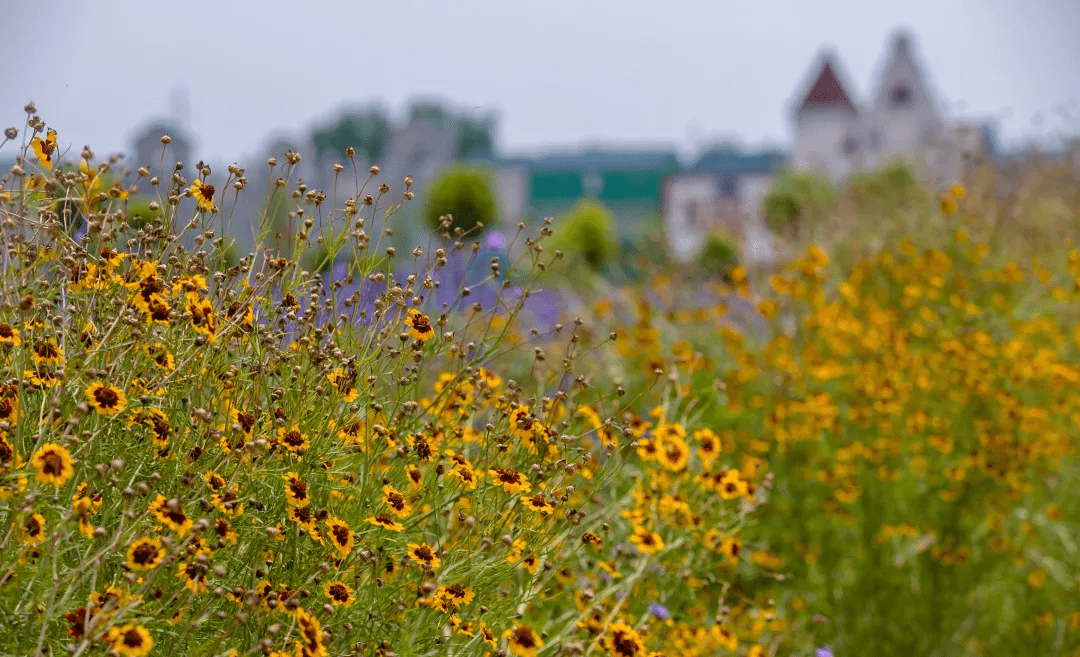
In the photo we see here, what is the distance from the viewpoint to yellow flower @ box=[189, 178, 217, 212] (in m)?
1.99

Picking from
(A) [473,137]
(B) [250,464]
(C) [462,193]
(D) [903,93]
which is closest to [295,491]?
(B) [250,464]

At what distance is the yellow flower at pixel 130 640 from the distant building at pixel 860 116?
35.6m

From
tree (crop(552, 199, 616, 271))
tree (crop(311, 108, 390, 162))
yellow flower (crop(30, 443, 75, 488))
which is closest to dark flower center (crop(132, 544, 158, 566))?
yellow flower (crop(30, 443, 75, 488))

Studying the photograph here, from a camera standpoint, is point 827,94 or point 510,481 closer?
point 510,481

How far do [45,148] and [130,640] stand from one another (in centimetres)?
97

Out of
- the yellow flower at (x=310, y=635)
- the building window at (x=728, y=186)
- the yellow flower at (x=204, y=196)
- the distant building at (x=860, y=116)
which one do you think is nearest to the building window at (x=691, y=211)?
the building window at (x=728, y=186)

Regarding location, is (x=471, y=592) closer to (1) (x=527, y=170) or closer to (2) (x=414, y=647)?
(2) (x=414, y=647)

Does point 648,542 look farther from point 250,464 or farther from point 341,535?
point 250,464

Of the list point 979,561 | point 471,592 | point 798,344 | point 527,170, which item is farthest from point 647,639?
point 527,170

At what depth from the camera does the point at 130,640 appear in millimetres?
1456

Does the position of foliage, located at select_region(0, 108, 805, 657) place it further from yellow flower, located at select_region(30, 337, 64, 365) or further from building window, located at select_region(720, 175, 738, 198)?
building window, located at select_region(720, 175, 738, 198)

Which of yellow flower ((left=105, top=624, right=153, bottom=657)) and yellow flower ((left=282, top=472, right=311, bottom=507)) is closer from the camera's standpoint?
yellow flower ((left=105, top=624, right=153, bottom=657))

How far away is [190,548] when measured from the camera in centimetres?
164

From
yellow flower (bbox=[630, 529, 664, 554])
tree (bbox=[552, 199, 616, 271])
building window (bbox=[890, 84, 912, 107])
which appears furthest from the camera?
building window (bbox=[890, 84, 912, 107])
